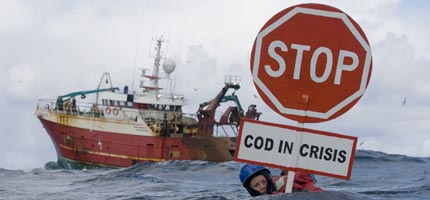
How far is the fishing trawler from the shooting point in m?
46.0

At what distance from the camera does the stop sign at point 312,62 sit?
546 cm

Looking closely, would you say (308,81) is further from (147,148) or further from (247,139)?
(147,148)

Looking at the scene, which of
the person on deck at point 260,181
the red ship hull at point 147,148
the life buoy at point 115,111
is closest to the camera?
the person on deck at point 260,181

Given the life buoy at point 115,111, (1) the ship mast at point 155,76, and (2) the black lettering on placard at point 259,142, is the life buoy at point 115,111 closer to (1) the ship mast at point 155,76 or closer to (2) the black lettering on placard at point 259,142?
(1) the ship mast at point 155,76

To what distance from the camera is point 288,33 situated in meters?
5.54

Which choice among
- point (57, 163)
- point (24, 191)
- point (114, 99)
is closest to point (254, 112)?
point (114, 99)

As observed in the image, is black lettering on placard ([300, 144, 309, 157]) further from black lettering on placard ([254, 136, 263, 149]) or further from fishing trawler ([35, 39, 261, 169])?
fishing trawler ([35, 39, 261, 169])

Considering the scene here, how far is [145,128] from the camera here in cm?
4578

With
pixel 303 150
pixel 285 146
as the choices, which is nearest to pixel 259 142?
pixel 285 146

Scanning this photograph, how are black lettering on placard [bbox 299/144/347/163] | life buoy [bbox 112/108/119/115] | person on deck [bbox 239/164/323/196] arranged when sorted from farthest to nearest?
life buoy [bbox 112/108/119/115] → person on deck [bbox 239/164/323/196] → black lettering on placard [bbox 299/144/347/163]

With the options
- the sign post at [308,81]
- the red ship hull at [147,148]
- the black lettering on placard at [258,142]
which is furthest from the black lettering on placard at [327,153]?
the red ship hull at [147,148]

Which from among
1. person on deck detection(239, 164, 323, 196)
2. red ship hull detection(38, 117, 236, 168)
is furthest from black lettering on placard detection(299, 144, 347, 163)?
red ship hull detection(38, 117, 236, 168)

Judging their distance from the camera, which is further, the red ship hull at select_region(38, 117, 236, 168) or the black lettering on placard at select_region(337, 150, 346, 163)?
the red ship hull at select_region(38, 117, 236, 168)

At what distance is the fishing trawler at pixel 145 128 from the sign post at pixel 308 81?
1575 inches
